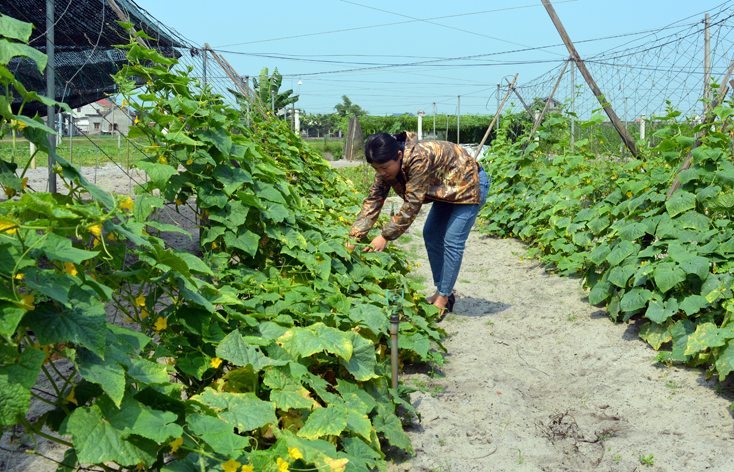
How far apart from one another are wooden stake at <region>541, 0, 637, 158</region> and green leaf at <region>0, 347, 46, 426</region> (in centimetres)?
511

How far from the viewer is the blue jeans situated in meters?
3.87

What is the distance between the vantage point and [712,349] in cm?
277

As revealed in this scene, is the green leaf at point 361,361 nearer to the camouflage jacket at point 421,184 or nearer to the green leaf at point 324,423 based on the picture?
the green leaf at point 324,423

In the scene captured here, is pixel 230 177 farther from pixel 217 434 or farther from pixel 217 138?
pixel 217 434

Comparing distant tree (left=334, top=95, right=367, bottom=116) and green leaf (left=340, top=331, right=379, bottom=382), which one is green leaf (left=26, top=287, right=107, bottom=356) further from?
distant tree (left=334, top=95, right=367, bottom=116)

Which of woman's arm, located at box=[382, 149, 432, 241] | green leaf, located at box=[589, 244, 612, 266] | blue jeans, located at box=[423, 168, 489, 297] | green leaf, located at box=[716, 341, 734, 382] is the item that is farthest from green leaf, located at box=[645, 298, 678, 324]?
Result: woman's arm, located at box=[382, 149, 432, 241]

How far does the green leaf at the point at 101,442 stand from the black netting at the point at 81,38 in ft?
10.7

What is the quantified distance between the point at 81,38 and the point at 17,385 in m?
7.12

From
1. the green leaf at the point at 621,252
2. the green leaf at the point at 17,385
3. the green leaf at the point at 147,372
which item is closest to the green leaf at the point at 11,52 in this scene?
the green leaf at the point at 17,385

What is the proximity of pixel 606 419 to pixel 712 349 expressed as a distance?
2.42 ft

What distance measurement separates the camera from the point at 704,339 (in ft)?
9.08

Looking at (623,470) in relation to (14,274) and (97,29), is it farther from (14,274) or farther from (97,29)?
(97,29)

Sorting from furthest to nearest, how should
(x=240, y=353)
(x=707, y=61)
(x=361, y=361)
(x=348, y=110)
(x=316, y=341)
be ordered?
(x=348, y=110)
(x=707, y=61)
(x=361, y=361)
(x=316, y=341)
(x=240, y=353)

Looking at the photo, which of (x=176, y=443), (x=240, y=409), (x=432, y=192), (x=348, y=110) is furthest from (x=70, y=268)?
(x=348, y=110)
